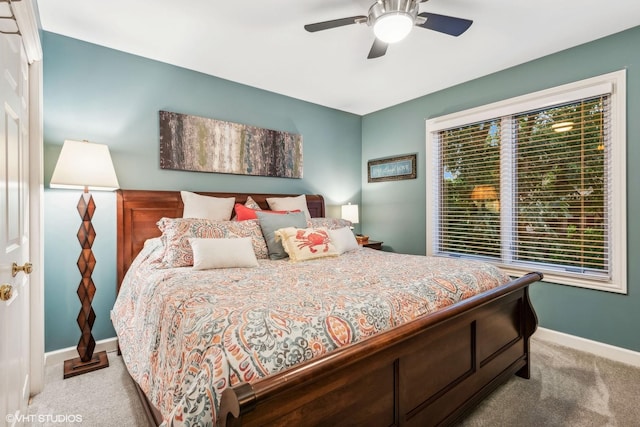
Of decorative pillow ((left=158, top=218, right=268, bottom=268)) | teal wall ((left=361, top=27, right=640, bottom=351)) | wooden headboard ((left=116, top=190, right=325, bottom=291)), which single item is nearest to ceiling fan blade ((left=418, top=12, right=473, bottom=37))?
teal wall ((left=361, top=27, right=640, bottom=351))

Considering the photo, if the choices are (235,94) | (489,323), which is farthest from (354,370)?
(235,94)

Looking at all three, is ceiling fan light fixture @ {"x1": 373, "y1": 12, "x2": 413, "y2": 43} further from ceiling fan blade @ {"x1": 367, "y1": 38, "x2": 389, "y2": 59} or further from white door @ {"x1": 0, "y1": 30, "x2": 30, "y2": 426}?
white door @ {"x1": 0, "y1": 30, "x2": 30, "y2": 426}

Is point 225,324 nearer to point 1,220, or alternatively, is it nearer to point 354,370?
point 354,370

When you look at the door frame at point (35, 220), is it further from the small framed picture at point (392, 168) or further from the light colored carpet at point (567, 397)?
the small framed picture at point (392, 168)

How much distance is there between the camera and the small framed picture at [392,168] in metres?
3.95

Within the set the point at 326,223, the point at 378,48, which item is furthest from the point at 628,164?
the point at 326,223

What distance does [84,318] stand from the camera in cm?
233

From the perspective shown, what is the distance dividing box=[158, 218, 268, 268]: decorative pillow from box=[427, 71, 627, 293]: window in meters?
2.18

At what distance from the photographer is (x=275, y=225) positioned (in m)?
2.68

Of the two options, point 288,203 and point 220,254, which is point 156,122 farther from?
point 220,254

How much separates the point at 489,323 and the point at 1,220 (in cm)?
239

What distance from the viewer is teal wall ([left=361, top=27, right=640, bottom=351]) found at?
7.93ft

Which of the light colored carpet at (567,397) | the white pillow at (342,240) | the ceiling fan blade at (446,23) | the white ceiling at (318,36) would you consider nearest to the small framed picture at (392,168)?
the white ceiling at (318,36)

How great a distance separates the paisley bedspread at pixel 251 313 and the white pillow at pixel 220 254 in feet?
0.28
